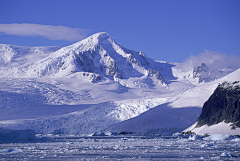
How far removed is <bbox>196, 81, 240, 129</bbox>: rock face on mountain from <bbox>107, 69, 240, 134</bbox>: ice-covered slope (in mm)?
11353

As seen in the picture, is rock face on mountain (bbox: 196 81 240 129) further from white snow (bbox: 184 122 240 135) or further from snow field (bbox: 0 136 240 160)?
snow field (bbox: 0 136 240 160)

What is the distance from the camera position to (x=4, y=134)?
185 ft

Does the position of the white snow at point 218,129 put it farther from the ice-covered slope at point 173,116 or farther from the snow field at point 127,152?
the snow field at point 127,152

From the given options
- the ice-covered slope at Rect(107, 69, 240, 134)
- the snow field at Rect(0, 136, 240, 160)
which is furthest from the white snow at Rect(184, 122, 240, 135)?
the snow field at Rect(0, 136, 240, 160)

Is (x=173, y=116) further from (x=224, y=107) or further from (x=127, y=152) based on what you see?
(x=127, y=152)

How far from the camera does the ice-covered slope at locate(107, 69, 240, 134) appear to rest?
84.7 meters

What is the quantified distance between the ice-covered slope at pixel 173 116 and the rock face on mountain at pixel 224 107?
11353mm

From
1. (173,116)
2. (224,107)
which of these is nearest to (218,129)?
(224,107)

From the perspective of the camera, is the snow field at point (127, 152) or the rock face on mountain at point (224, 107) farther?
the rock face on mountain at point (224, 107)

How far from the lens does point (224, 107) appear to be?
67250mm

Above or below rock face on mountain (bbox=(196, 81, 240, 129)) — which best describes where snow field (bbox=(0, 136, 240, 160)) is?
below

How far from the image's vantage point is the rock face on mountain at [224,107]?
6318cm

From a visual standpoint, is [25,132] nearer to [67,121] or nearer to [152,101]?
[67,121]

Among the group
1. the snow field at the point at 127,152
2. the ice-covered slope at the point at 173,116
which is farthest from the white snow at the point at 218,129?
the snow field at the point at 127,152
